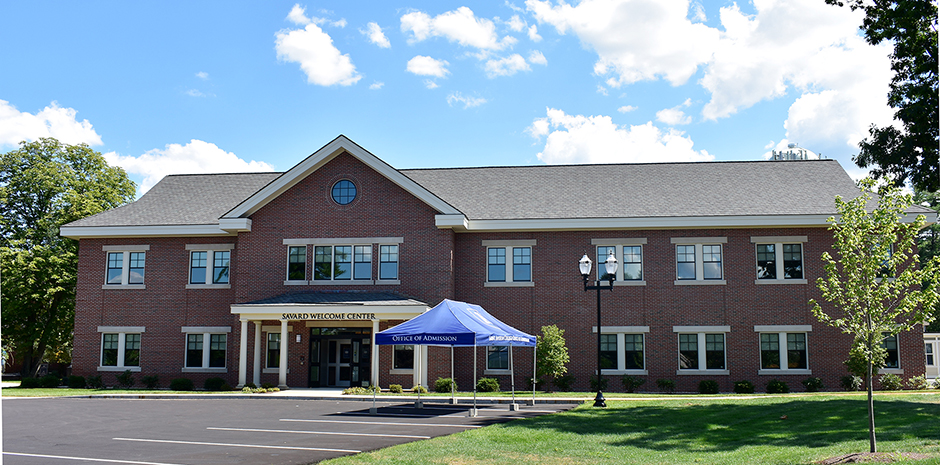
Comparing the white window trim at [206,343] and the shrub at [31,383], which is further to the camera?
the shrub at [31,383]

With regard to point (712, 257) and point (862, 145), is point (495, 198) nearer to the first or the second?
point (712, 257)

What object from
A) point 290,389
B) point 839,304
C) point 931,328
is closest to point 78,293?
point 290,389

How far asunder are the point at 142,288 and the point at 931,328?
189ft

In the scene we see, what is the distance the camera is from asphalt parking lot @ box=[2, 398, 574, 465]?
1145cm

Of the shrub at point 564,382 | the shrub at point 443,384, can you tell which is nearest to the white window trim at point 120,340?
the shrub at point 443,384

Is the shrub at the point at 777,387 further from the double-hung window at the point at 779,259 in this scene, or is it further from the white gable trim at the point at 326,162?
the white gable trim at the point at 326,162

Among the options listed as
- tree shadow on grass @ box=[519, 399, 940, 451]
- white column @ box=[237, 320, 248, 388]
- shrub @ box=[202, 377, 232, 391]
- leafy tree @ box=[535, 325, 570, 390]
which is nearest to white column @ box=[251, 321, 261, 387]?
white column @ box=[237, 320, 248, 388]

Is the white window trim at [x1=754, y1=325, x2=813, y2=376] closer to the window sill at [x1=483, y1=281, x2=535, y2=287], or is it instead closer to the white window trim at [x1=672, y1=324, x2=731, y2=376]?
the white window trim at [x1=672, y1=324, x2=731, y2=376]

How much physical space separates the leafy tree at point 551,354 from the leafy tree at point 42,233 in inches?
934

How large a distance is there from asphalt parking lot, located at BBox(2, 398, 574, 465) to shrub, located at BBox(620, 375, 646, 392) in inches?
269

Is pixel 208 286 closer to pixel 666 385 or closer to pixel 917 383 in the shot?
pixel 666 385

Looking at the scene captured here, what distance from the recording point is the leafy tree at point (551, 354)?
1039 inches

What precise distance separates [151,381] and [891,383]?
27160mm

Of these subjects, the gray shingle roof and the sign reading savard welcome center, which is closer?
the sign reading savard welcome center
